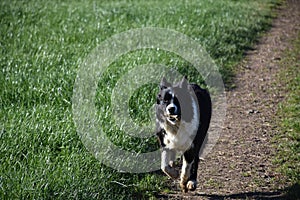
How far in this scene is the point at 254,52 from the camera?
36.8 ft

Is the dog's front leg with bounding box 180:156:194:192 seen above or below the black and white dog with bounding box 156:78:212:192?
below

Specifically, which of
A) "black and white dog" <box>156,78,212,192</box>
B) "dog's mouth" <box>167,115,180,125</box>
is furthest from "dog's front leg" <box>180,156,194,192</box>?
"dog's mouth" <box>167,115,180,125</box>

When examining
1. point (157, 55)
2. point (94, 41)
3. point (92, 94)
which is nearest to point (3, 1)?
point (94, 41)

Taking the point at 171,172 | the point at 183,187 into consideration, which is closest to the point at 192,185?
the point at 183,187

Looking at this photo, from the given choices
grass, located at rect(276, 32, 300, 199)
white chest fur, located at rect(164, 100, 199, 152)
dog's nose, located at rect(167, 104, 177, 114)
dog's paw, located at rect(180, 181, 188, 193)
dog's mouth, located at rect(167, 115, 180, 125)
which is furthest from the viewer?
grass, located at rect(276, 32, 300, 199)

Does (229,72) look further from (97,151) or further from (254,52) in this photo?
(97,151)

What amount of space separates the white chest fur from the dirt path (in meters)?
0.53

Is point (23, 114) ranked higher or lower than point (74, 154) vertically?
higher

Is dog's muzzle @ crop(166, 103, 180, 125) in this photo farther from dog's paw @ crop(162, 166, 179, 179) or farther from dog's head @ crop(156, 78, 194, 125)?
dog's paw @ crop(162, 166, 179, 179)

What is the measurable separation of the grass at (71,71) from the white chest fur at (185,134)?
1.80 feet

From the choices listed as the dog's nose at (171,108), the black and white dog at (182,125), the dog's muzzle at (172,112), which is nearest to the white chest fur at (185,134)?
the black and white dog at (182,125)

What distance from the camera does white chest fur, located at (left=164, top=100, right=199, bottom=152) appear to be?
5117mm

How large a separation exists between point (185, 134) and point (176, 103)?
0.37 meters

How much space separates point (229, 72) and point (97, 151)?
4788 mm
